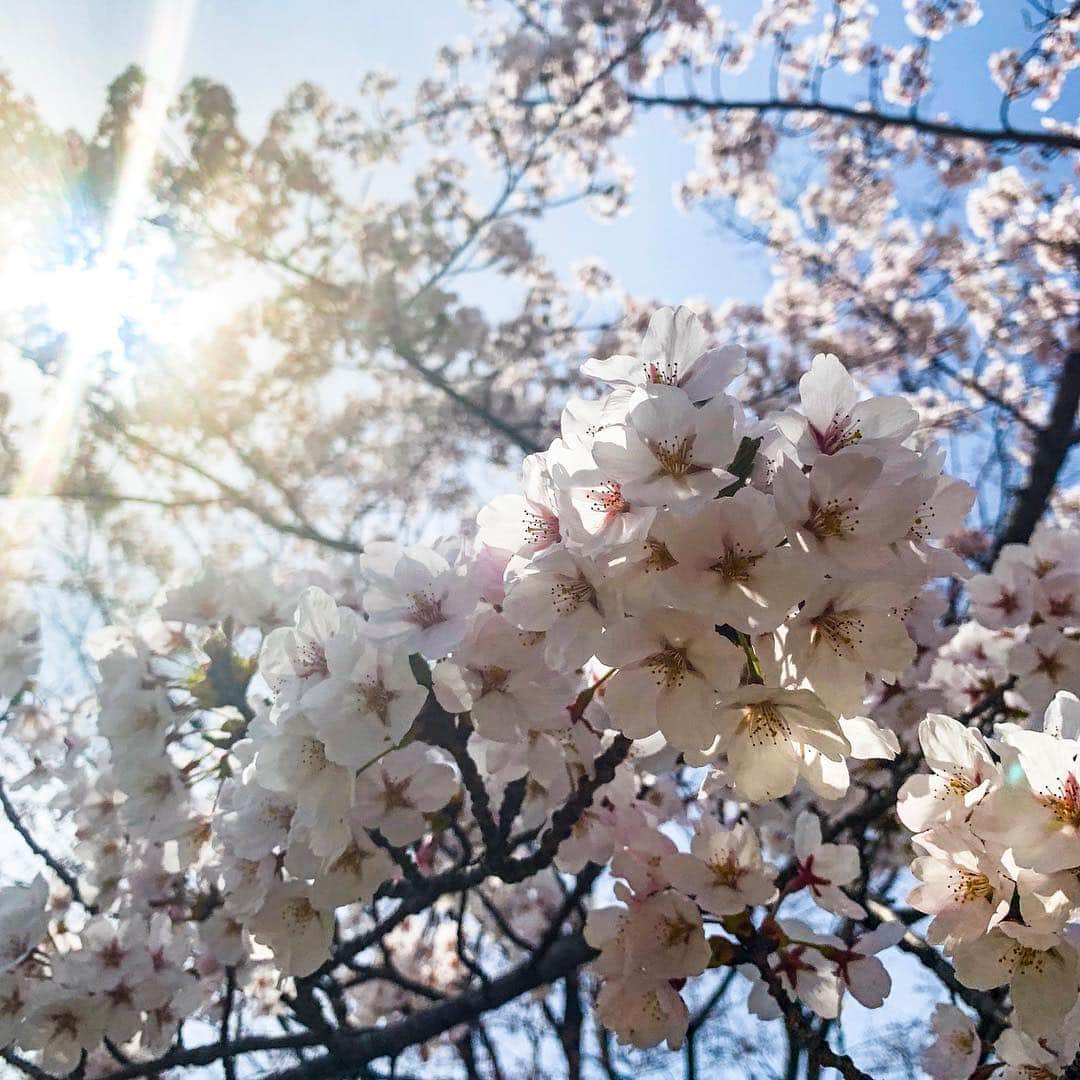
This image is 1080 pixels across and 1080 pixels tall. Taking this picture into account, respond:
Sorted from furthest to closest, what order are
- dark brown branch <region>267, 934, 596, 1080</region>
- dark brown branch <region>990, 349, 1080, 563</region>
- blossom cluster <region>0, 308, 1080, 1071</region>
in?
dark brown branch <region>990, 349, 1080, 563</region> < dark brown branch <region>267, 934, 596, 1080</region> < blossom cluster <region>0, 308, 1080, 1071</region>

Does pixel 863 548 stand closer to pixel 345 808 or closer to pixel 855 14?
pixel 345 808

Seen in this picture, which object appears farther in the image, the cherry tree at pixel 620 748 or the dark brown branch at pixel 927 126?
the dark brown branch at pixel 927 126

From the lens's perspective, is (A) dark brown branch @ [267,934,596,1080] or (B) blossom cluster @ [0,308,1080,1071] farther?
(A) dark brown branch @ [267,934,596,1080]

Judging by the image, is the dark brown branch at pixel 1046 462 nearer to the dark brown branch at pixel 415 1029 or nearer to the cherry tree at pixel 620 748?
the cherry tree at pixel 620 748

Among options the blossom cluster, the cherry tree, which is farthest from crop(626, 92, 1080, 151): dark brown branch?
the blossom cluster

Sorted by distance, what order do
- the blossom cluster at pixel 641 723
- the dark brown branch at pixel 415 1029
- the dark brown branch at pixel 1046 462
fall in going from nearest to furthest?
1. the blossom cluster at pixel 641 723
2. the dark brown branch at pixel 415 1029
3. the dark brown branch at pixel 1046 462

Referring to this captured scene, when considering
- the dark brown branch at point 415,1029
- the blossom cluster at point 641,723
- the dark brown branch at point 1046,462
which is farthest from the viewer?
the dark brown branch at point 1046,462

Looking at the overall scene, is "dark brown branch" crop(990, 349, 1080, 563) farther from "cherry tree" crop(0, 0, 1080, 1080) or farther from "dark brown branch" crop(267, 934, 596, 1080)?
"dark brown branch" crop(267, 934, 596, 1080)

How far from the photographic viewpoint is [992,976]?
4.38ft

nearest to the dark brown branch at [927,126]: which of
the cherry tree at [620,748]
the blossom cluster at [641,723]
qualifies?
the cherry tree at [620,748]

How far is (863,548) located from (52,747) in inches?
130

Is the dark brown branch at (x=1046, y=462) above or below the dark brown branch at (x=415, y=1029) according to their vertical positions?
above

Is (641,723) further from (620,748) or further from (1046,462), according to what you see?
(1046,462)

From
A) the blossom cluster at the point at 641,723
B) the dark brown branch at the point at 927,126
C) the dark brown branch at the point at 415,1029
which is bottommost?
the dark brown branch at the point at 415,1029
